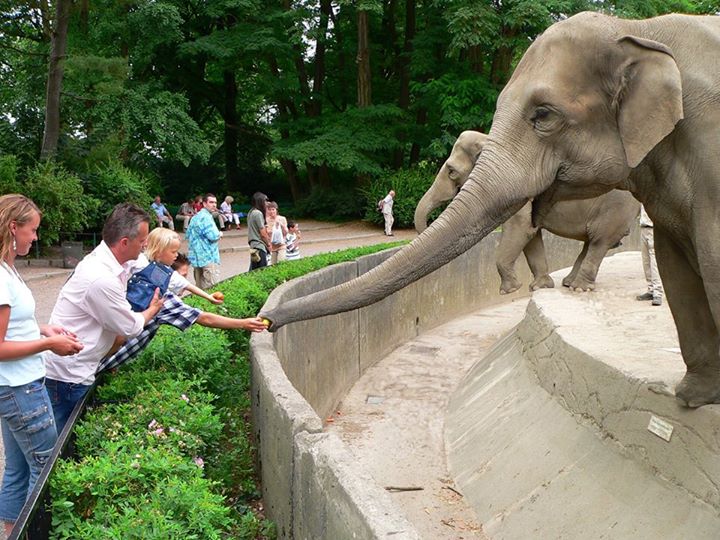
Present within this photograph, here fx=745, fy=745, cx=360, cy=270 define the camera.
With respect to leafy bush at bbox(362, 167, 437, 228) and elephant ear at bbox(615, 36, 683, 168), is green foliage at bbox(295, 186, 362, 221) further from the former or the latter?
elephant ear at bbox(615, 36, 683, 168)

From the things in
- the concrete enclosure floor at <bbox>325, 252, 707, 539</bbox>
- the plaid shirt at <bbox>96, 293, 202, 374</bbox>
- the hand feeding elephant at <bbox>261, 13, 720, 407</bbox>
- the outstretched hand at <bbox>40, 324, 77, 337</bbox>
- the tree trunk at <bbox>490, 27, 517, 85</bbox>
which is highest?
the tree trunk at <bbox>490, 27, 517, 85</bbox>

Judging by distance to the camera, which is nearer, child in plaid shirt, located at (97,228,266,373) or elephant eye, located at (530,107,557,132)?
elephant eye, located at (530,107,557,132)

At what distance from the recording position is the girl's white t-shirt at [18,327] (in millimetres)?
3652

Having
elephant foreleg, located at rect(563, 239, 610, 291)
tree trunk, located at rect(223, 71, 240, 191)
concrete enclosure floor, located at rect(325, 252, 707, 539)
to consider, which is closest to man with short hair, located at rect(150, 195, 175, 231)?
tree trunk, located at rect(223, 71, 240, 191)

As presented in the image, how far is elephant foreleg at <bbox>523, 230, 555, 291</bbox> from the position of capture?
10750 mm

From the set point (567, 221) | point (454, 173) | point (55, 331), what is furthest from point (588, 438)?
point (567, 221)

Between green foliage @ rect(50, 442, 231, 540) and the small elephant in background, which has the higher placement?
the small elephant in background

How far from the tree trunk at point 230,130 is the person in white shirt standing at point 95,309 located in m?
30.2

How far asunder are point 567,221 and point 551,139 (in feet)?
23.4

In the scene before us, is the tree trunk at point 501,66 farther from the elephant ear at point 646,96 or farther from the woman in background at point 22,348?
the woman in background at point 22,348

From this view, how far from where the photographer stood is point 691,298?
4.24m

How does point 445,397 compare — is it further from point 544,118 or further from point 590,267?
point 544,118

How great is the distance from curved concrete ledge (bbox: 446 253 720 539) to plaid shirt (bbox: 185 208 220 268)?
452cm

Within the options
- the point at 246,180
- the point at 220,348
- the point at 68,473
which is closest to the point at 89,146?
the point at 246,180
